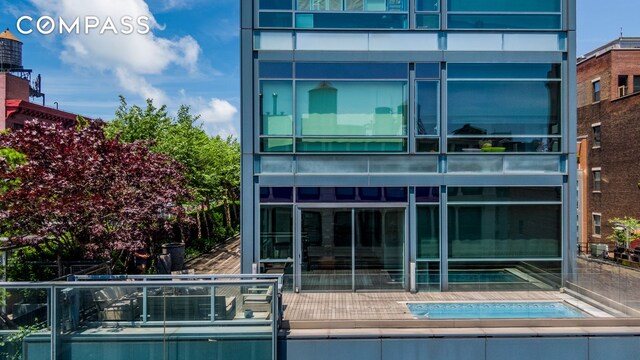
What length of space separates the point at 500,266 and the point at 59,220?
1258cm

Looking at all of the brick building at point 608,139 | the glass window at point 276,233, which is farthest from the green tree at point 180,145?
the brick building at point 608,139

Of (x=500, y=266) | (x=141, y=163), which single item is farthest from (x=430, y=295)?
(x=141, y=163)

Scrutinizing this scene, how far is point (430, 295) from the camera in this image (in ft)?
45.7

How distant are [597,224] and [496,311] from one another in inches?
915

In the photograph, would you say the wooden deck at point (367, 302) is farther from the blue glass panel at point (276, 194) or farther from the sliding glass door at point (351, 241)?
the blue glass panel at point (276, 194)

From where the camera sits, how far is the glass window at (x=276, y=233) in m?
14.9

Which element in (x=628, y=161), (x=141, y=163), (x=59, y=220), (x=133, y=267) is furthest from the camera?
(x=628, y=161)

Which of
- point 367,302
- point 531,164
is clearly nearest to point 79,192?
point 367,302

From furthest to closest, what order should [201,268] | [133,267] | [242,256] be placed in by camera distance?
[201,268], [133,267], [242,256]

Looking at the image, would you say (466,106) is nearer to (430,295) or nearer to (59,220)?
(430,295)

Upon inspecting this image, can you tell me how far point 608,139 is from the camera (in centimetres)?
2869

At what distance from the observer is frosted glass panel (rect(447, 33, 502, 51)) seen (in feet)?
49.0

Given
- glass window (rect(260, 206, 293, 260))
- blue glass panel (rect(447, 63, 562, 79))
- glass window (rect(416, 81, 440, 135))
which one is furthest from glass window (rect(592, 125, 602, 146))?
glass window (rect(260, 206, 293, 260))

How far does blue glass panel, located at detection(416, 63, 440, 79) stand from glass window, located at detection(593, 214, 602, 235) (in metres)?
20.8
